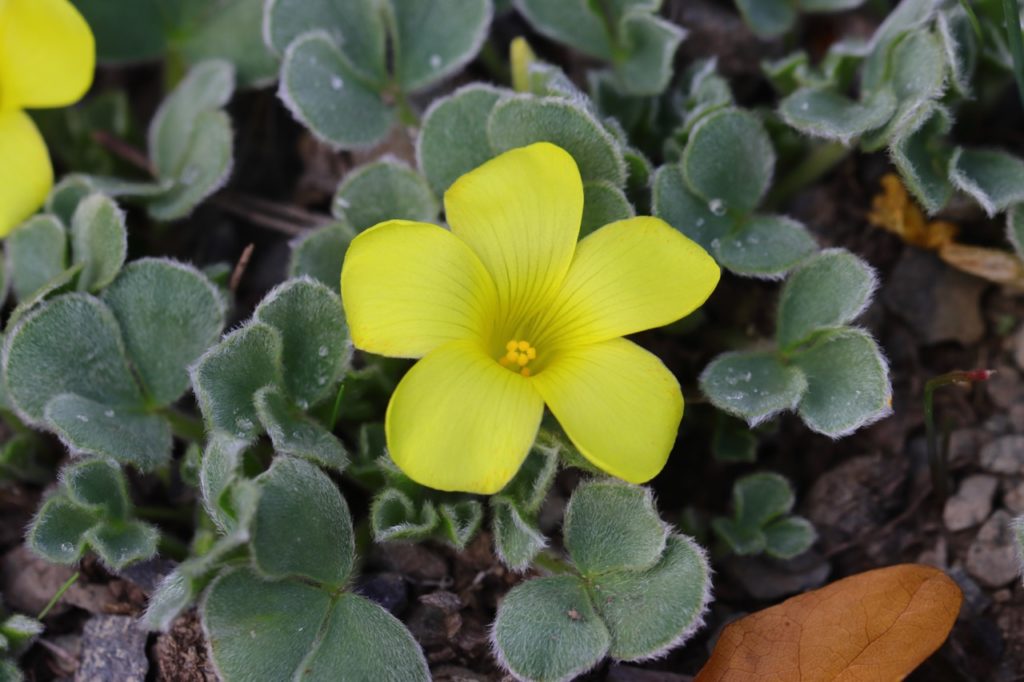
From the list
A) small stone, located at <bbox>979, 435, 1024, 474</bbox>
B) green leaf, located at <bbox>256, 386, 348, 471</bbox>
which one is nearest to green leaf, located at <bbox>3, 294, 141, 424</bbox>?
green leaf, located at <bbox>256, 386, 348, 471</bbox>

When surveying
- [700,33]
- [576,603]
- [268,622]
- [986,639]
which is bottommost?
[986,639]

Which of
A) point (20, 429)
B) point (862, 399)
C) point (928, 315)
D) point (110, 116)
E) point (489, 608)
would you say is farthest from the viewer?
point (110, 116)

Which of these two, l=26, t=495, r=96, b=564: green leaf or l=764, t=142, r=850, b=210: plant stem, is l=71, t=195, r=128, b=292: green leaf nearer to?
l=26, t=495, r=96, b=564: green leaf

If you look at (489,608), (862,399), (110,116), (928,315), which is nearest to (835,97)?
(928,315)

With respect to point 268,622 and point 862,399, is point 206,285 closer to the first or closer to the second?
point 268,622

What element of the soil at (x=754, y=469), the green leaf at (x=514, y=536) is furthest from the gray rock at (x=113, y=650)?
the green leaf at (x=514, y=536)

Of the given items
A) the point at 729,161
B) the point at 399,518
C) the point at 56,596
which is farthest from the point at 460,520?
the point at 729,161

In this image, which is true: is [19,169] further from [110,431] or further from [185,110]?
[110,431]
